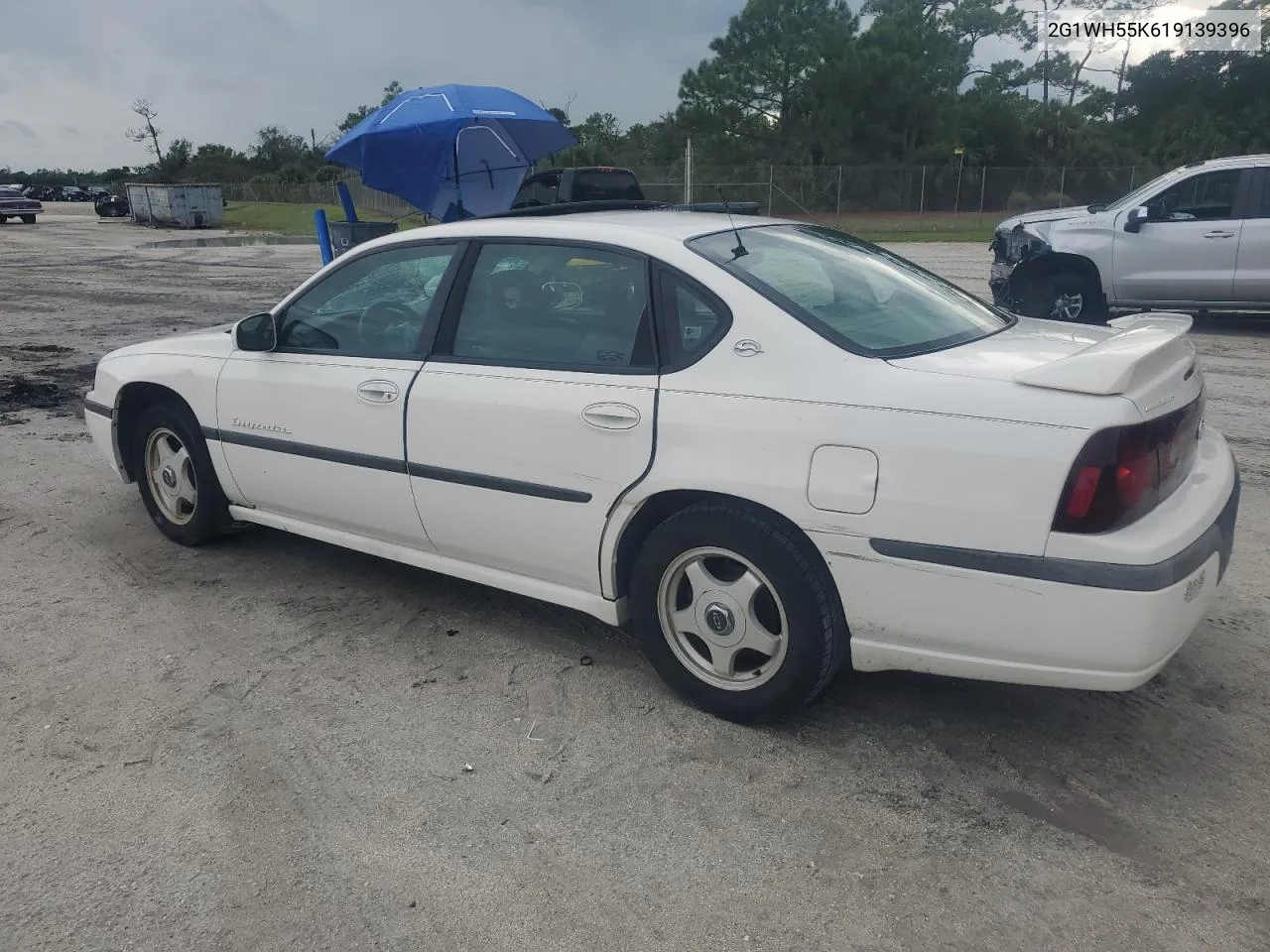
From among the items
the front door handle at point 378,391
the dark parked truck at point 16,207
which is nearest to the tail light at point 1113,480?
the front door handle at point 378,391

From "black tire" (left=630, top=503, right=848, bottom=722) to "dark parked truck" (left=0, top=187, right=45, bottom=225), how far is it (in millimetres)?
46705

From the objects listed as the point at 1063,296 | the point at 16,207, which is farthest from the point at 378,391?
the point at 16,207

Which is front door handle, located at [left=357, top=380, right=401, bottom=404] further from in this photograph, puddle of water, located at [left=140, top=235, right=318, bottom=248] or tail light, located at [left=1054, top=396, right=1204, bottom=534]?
puddle of water, located at [left=140, top=235, right=318, bottom=248]

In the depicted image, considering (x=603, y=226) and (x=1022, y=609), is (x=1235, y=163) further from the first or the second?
(x=1022, y=609)

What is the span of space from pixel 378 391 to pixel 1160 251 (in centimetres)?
915

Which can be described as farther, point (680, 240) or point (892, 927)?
point (680, 240)

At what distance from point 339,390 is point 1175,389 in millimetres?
2897

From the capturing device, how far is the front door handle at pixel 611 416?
3.26 metres

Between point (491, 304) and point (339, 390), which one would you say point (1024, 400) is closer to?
point (491, 304)

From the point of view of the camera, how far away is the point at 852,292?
352cm

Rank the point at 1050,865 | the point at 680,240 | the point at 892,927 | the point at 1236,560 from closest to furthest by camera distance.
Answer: the point at 892,927 → the point at 1050,865 → the point at 680,240 → the point at 1236,560

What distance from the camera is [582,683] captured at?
11.9ft

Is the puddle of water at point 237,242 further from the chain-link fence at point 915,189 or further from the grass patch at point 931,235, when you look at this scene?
the grass patch at point 931,235

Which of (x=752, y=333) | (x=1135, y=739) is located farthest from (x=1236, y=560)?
(x=752, y=333)
